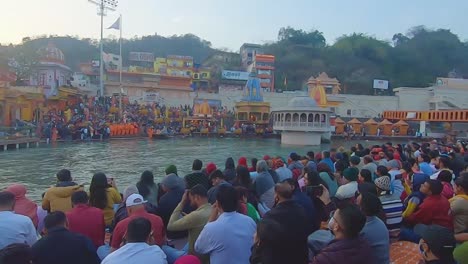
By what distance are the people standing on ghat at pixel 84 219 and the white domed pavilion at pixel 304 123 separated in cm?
3025

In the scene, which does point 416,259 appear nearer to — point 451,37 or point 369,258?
point 369,258

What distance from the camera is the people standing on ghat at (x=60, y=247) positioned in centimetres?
319

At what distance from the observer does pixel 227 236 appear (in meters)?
3.52

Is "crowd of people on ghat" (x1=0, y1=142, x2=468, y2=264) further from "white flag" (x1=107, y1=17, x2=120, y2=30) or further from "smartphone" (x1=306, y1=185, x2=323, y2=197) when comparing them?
"white flag" (x1=107, y1=17, x2=120, y2=30)

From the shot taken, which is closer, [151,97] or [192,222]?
[192,222]

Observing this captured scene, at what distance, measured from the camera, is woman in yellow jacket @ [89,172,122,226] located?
5453mm

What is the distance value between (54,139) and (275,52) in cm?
5291

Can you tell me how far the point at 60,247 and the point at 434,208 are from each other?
13.0 ft

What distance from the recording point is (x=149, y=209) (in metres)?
4.99

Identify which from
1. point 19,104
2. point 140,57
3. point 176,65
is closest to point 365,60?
point 176,65

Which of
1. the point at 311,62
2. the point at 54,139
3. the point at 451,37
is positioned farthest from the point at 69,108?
the point at 451,37

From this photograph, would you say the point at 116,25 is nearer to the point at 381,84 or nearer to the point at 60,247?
the point at 60,247

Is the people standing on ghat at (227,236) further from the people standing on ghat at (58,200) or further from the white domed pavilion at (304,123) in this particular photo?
the white domed pavilion at (304,123)

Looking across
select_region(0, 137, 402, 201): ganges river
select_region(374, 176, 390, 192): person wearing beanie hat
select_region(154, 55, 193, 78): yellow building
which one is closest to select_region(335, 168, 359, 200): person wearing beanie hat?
select_region(374, 176, 390, 192): person wearing beanie hat
